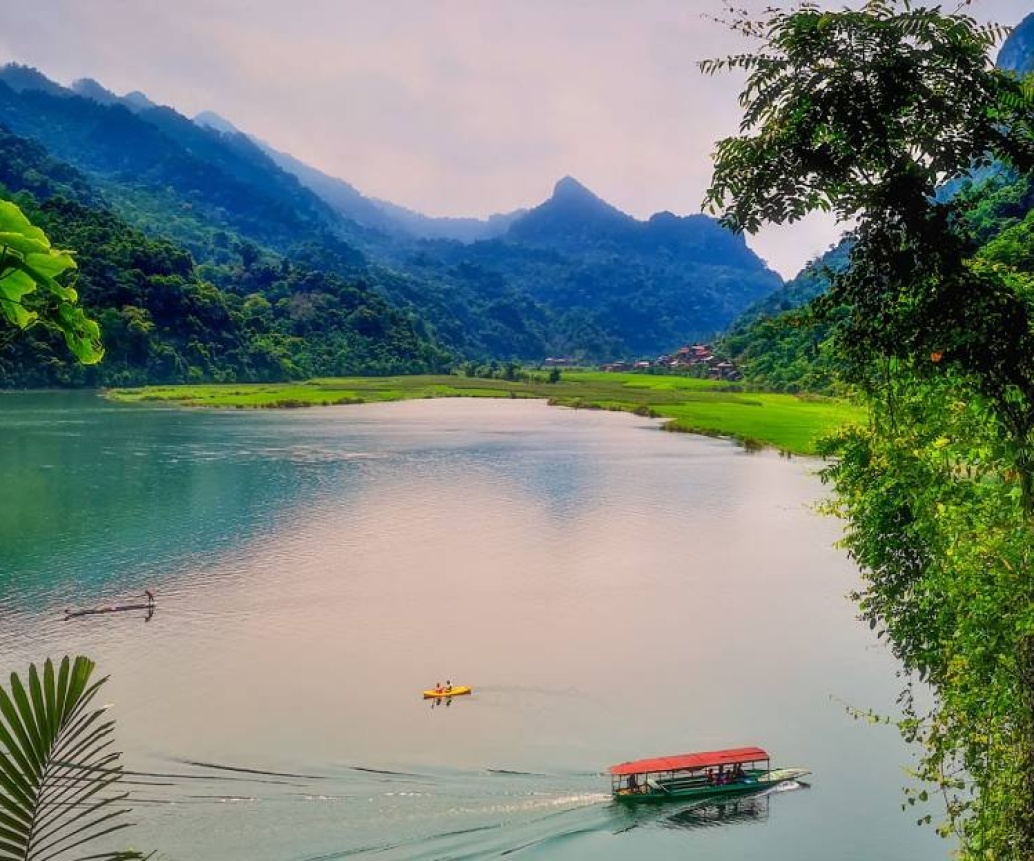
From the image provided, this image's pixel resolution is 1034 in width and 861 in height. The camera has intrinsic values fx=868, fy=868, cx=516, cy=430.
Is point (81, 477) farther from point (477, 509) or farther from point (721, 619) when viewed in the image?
point (721, 619)

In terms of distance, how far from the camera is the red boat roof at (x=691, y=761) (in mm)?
10982

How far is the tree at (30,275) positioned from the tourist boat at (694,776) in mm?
10253

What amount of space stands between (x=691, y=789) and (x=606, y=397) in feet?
195

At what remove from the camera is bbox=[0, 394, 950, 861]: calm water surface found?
10484 mm

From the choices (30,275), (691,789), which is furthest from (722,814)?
(30,275)

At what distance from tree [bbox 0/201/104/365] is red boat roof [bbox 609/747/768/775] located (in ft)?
33.8

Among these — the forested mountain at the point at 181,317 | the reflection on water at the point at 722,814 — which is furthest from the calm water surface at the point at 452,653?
the forested mountain at the point at 181,317

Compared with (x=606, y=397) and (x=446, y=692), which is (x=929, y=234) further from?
(x=606, y=397)

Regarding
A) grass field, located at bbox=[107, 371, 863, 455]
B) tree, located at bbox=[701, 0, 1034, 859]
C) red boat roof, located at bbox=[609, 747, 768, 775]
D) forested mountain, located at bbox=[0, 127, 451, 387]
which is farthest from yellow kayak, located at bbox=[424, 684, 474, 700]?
forested mountain, located at bbox=[0, 127, 451, 387]

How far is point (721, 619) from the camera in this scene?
57.8 feet

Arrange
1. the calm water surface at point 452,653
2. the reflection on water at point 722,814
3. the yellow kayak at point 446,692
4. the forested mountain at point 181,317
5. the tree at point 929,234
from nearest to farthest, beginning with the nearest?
the tree at point 929,234
the calm water surface at point 452,653
the reflection on water at point 722,814
the yellow kayak at point 446,692
the forested mountain at point 181,317

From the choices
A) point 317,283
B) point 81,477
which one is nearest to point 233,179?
point 317,283

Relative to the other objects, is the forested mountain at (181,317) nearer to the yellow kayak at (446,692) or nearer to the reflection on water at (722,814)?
the yellow kayak at (446,692)

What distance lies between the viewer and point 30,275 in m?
1.82
